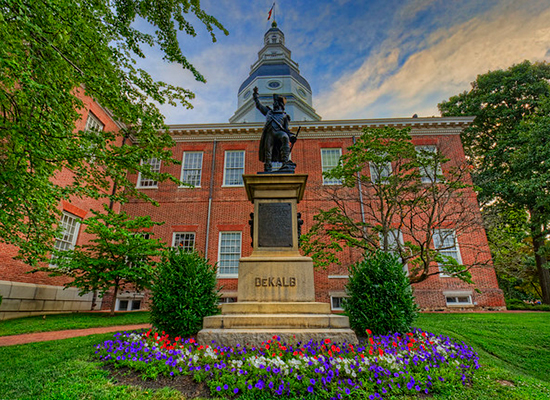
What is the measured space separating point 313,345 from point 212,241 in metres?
12.3

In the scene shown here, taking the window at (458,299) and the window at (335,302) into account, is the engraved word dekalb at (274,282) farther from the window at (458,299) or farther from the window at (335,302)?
the window at (458,299)

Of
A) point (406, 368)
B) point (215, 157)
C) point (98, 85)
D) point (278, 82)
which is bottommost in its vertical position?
point (406, 368)

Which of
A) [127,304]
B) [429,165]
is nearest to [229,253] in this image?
[127,304]

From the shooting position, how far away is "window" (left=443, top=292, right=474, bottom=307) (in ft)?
47.3

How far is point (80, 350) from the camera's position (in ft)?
16.3

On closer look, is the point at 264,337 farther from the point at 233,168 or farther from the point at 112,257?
A: the point at 233,168

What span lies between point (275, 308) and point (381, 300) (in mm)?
2069

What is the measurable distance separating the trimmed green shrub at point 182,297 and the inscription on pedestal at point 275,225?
4.68 feet

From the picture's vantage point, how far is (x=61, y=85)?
580 centimetres

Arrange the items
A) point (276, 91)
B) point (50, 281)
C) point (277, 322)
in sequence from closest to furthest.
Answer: point (277, 322)
point (50, 281)
point (276, 91)

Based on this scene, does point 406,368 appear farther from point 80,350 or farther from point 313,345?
point 80,350

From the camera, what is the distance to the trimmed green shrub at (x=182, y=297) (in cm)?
549

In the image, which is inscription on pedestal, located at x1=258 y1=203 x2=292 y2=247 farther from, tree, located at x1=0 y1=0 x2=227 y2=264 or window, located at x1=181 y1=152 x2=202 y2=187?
window, located at x1=181 y1=152 x2=202 y2=187

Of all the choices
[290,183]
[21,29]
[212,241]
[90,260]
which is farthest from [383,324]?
[212,241]
